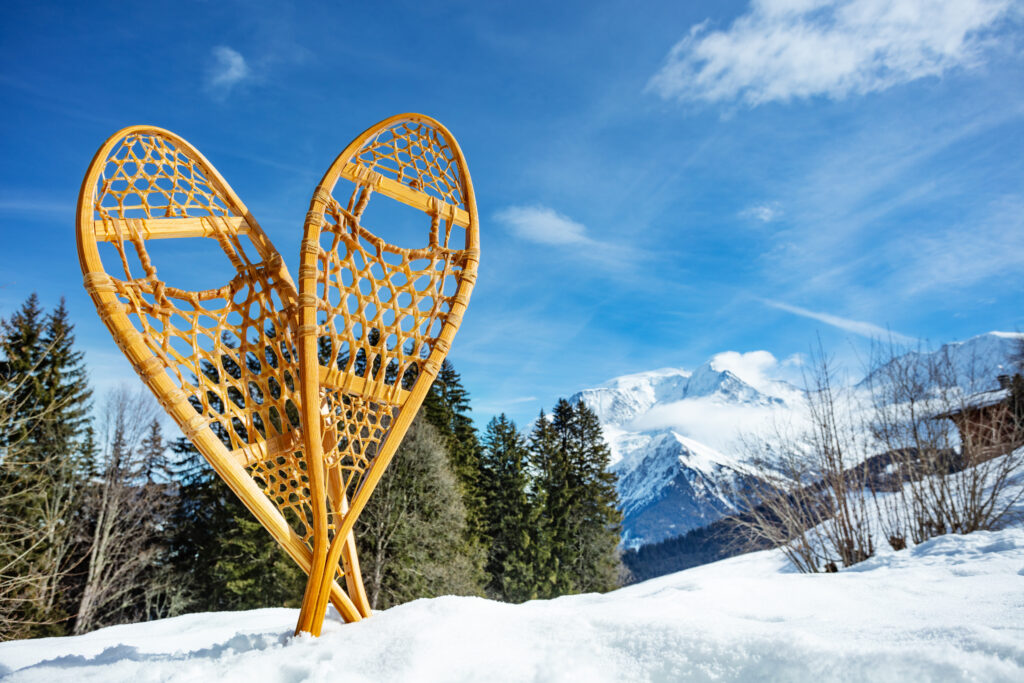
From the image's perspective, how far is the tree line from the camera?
13.1 meters

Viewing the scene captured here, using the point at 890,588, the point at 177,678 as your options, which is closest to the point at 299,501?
the point at 177,678

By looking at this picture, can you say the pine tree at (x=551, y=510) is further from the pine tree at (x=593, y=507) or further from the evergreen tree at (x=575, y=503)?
the pine tree at (x=593, y=507)

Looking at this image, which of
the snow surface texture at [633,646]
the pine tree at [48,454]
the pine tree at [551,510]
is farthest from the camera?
the pine tree at [551,510]

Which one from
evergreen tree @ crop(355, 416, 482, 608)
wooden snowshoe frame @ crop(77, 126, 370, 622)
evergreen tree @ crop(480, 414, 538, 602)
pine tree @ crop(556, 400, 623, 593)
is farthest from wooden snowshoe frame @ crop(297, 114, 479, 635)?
pine tree @ crop(556, 400, 623, 593)

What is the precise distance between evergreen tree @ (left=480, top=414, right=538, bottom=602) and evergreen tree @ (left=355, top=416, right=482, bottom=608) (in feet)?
12.8

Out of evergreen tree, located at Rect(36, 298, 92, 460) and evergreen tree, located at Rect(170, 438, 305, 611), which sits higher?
evergreen tree, located at Rect(36, 298, 92, 460)

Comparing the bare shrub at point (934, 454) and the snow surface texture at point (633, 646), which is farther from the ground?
the bare shrub at point (934, 454)

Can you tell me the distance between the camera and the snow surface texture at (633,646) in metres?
2.02

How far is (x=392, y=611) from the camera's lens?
329cm

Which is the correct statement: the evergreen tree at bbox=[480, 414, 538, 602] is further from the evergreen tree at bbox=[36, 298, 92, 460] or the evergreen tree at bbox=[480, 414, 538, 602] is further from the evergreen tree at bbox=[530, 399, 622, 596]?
the evergreen tree at bbox=[36, 298, 92, 460]

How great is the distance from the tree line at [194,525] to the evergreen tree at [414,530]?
0.11 feet

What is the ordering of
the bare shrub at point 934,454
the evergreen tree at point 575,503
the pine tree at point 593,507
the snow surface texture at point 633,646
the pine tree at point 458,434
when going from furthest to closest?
the pine tree at point 593,507, the evergreen tree at point 575,503, the pine tree at point 458,434, the bare shrub at point 934,454, the snow surface texture at point 633,646

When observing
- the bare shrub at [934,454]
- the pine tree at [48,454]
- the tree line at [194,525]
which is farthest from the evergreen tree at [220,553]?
the bare shrub at [934,454]

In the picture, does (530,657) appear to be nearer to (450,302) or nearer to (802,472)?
(450,302)
